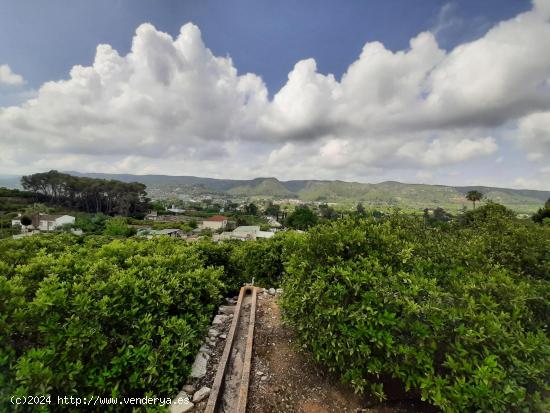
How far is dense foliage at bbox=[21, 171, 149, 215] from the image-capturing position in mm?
69375

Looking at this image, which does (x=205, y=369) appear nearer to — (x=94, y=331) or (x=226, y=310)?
(x=94, y=331)

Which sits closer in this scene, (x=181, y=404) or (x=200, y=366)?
(x=181, y=404)

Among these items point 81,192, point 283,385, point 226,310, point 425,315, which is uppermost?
point 425,315

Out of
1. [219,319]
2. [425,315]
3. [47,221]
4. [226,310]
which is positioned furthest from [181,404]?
[47,221]

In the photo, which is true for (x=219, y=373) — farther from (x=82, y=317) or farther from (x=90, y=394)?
(x=82, y=317)

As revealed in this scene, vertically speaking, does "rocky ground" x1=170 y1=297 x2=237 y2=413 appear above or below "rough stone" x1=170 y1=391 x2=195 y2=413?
below

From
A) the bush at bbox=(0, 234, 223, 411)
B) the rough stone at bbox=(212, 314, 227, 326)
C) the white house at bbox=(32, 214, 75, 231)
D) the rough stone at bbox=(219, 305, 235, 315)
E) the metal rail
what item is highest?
the bush at bbox=(0, 234, 223, 411)

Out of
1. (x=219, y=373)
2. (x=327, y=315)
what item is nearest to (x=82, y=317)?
(x=219, y=373)

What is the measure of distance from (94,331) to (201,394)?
72.3 inches

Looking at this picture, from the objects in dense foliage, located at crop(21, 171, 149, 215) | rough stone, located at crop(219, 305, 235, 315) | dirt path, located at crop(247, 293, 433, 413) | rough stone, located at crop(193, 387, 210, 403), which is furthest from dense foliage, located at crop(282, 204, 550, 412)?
dense foliage, located at crop(21, 171, 149, 215)

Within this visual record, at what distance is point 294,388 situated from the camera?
415 centimetres

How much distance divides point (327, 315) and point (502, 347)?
2.19 meters

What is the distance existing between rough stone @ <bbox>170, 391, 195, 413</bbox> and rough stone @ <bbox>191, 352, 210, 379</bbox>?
44cm

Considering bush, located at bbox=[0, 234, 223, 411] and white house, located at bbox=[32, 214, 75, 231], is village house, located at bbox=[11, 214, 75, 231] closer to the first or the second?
white house, located at bbox=[32, 214, 75, 231]
